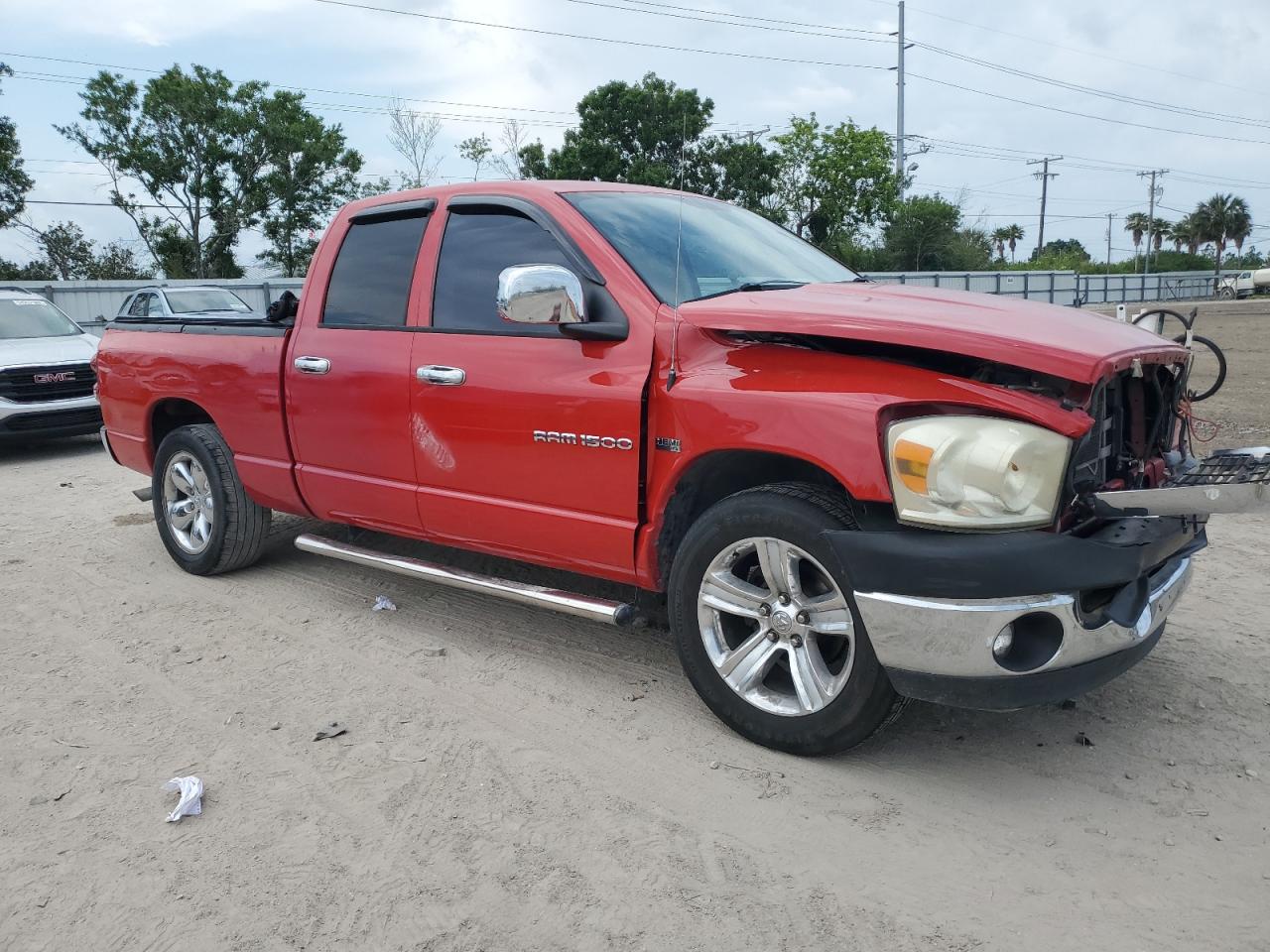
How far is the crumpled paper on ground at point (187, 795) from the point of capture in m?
3.05

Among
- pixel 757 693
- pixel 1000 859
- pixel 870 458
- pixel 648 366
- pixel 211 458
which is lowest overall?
pixel 1000 859

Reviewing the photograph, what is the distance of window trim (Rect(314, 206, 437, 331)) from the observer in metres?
4.30

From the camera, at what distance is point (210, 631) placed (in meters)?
4.67

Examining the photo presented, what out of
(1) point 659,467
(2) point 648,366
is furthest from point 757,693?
(2) point 648,366

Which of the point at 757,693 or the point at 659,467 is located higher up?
the point at 659,467

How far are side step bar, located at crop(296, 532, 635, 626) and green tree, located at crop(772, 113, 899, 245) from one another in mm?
37676

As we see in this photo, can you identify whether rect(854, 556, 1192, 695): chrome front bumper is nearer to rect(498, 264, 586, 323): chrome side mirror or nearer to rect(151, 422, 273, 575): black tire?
rect(498, 264, 586, 323): chrome side mirror

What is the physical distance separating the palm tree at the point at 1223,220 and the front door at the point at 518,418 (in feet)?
314

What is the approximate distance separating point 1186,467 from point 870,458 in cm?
136

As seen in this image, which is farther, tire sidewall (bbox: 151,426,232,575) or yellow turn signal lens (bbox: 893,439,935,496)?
tire sidewall (bbox: 151,426,232,575)

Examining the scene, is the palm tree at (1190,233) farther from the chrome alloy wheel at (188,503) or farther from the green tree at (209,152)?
the chrome alloy wheel at (188,503)

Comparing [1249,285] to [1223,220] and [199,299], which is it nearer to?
[1223,220]

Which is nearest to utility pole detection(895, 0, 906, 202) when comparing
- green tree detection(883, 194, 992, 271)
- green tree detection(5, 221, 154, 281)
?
green tree detection(883, 194, 992, 271)

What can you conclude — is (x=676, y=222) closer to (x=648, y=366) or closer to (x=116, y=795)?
(x=648, y=366)
